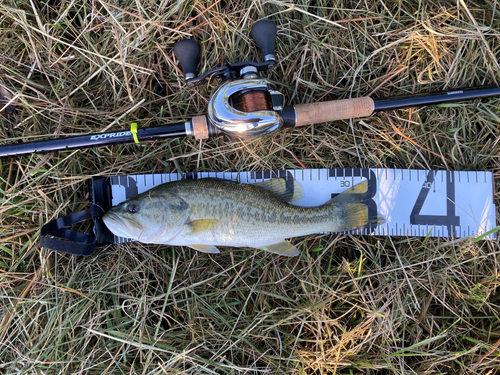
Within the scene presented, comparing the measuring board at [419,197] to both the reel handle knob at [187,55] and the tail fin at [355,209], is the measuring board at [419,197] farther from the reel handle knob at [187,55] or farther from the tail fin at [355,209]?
→ the reel handle knob at [187,55]

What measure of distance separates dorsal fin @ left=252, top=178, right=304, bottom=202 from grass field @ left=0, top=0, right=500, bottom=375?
0.20m

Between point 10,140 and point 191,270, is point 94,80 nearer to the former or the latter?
point 10,140

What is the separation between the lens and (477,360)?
2.53 m

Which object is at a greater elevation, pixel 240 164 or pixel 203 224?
pixel 240 164

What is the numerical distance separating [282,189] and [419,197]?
1.30 m

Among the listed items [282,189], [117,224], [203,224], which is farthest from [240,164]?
[117,224]

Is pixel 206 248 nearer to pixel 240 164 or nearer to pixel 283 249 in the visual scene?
pixel 283 249

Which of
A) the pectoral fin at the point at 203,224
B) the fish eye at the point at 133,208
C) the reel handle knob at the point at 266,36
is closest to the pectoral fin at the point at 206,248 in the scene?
the pectoral fin at the point at 203,224

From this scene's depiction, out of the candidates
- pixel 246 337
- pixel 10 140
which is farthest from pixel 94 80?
pixel 246 337

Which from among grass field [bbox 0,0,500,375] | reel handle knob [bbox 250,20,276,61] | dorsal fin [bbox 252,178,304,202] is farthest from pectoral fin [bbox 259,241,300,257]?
reel handle knob [bbox 250,20,276,61]

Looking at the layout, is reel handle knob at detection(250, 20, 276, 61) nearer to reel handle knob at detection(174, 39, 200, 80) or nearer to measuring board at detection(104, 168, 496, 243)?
reel handle knob at detection(174, 39, 200, 80)

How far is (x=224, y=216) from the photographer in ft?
8.18

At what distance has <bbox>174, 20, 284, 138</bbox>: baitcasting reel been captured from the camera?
2236 millimetres

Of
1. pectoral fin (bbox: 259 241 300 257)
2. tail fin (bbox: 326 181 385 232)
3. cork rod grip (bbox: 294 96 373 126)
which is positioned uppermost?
cork rod grip (bbox: 294 96 373 126)
